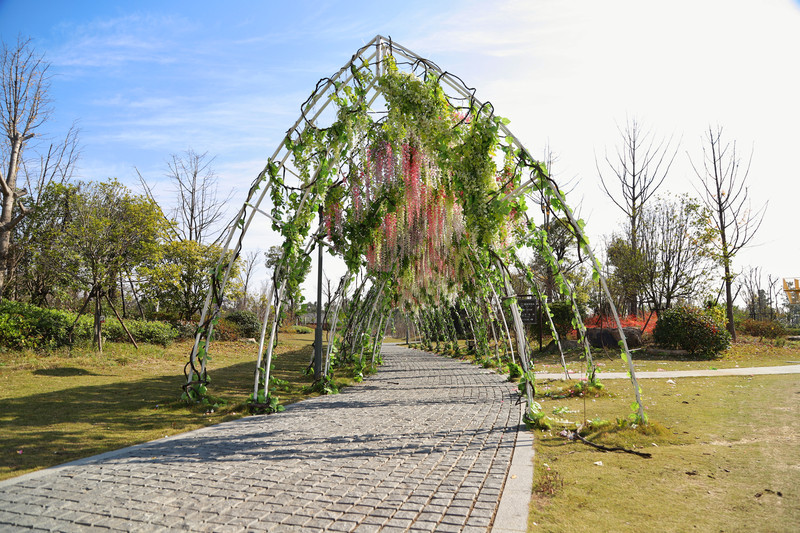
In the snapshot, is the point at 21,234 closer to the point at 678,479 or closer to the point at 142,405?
the point at 142,405

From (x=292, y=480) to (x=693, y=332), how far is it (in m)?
13.3

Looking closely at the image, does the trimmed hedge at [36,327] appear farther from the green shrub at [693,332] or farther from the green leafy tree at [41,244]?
the green shrub at [693,332]

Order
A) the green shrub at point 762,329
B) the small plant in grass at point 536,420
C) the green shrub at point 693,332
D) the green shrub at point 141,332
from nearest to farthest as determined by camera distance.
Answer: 1. the small plant in grass at point 536,420
2. the green shrub at point 693,332
3. the green shrub at point 141,332
4. the green shrub at point 762,329

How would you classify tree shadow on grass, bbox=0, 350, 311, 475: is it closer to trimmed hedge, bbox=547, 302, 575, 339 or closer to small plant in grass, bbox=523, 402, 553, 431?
small plant in grass, bbox=523, 402, 553, 431

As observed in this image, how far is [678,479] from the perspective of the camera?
3311 mm

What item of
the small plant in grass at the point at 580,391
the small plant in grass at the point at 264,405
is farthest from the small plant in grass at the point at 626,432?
the small plant in grass at the point at 264,405

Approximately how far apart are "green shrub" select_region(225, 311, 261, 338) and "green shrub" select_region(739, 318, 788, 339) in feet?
70.4

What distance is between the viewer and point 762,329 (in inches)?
742

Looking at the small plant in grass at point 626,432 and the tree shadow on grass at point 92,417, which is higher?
the small plant in grass at point 626,432

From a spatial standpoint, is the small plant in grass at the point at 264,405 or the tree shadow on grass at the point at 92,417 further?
the small plant in grass at the point at 264,405

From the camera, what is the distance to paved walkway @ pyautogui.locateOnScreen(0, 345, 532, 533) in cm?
270

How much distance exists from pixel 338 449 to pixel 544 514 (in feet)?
7.02

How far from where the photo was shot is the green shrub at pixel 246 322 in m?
19.9

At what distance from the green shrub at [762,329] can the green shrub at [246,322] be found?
21451 millimetres
